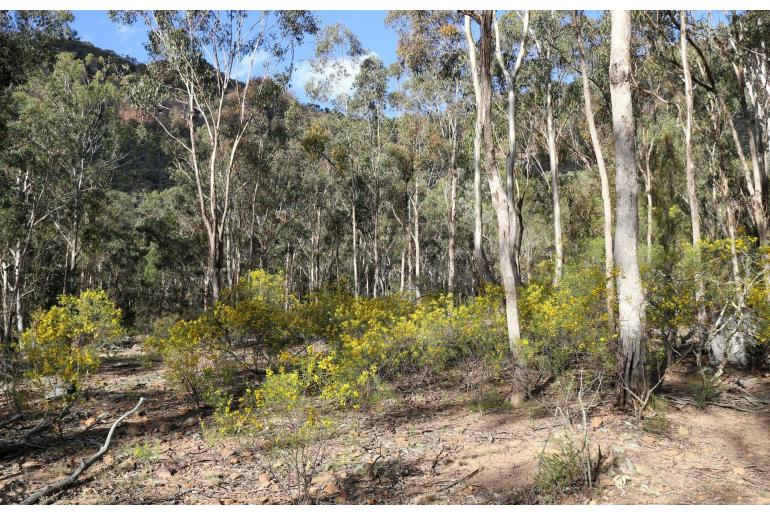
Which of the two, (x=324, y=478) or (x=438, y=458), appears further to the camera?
(x=438, y=458)

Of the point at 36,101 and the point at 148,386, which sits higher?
the point at 36,101

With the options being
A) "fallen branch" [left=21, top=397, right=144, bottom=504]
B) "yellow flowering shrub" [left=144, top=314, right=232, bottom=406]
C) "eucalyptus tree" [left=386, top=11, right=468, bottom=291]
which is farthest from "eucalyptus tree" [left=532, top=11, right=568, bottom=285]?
"fallen branch" [left=21, top=397, right=144, bottom=504]

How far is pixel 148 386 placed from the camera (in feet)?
31.8

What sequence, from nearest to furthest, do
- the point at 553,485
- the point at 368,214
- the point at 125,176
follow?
the point at 553,485 → the point at 125,176 → the point at 368,214

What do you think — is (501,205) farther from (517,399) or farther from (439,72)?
(439,72)

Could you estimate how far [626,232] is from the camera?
581 cm

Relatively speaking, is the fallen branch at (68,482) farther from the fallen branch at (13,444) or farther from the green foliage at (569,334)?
the green foliage at (569,334)

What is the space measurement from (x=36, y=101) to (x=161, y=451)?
731 inches

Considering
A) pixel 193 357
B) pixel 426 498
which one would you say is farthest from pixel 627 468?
pixel 193 357

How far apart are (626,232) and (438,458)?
3.09 meters

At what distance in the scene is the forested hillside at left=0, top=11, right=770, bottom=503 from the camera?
488cm
